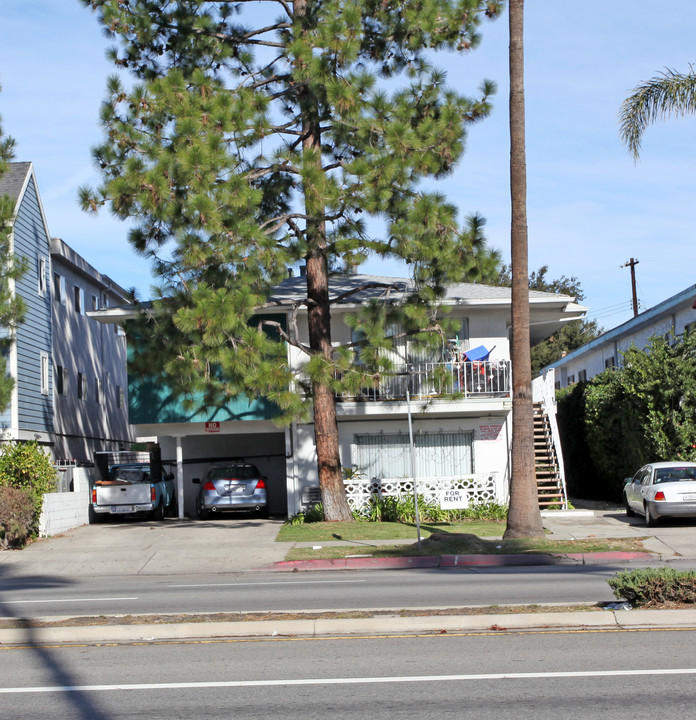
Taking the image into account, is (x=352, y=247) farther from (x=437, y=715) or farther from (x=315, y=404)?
(x=437, y=715)

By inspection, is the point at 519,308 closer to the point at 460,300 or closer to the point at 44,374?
the point at 460,300

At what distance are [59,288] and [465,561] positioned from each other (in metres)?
19.1

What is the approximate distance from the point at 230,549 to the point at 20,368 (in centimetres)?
1051

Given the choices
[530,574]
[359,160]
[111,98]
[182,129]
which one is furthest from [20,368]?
[530,574]

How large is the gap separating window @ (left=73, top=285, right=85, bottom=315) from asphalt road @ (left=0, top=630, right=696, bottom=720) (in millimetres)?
24626

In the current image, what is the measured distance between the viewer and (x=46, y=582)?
607 inches

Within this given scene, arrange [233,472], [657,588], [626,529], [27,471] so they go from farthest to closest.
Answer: [233,472]
[27,471]
[626,529]
[657,588]

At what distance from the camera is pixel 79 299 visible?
32.5 meters

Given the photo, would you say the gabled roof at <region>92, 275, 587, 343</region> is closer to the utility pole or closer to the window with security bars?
the window with security bars

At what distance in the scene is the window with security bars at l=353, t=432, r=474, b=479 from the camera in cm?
2477

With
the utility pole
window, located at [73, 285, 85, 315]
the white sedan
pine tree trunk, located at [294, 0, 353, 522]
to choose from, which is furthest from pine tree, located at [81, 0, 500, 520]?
the utility pole

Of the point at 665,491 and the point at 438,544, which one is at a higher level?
the point at 665,491

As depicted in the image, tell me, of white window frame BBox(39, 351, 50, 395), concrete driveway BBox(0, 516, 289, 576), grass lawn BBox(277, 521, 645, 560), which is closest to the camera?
grass lawn BBox(277, 521, 645, 560)

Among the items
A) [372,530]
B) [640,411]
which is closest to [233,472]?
[372,530]
